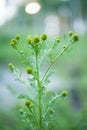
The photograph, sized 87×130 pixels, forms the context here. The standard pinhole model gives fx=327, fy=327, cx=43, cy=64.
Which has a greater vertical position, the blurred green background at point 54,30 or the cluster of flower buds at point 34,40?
the cluster of flower buds at point 34,40

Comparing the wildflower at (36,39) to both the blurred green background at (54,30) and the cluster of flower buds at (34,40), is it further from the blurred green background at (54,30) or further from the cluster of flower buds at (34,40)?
the blurred green background at (54,30)

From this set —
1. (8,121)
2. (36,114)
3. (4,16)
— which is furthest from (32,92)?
(4,16)

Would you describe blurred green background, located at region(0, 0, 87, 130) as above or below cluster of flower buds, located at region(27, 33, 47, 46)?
below

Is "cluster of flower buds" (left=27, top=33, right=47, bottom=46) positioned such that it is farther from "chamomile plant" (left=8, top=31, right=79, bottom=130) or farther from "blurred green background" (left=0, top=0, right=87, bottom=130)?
"blurred green background" (left=0, top=0, right=87, bottom=130)

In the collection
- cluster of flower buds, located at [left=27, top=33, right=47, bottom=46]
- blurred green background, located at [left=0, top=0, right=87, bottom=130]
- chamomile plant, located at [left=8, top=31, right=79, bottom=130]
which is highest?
cluster of flower buds, located at [left=27, top=33, right=47, bottom=46]

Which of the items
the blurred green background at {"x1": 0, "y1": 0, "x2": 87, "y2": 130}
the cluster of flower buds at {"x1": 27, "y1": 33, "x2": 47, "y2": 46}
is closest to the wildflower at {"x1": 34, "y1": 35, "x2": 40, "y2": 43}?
the cluster of flower buds at {"x1": 27, "y1": 33, "x2": 47, "y2": 46}

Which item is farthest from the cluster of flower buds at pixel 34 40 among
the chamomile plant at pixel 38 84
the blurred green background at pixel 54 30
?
the blurred green background at pixel 54 30

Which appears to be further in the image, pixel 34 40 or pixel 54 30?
pixel 54 30

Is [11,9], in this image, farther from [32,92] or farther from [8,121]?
[32,92]

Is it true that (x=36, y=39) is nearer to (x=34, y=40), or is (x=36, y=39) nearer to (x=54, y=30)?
(x=34, y=40)

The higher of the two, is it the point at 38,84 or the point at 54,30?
the point at 38,84

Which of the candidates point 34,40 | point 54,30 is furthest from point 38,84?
point 54,30
